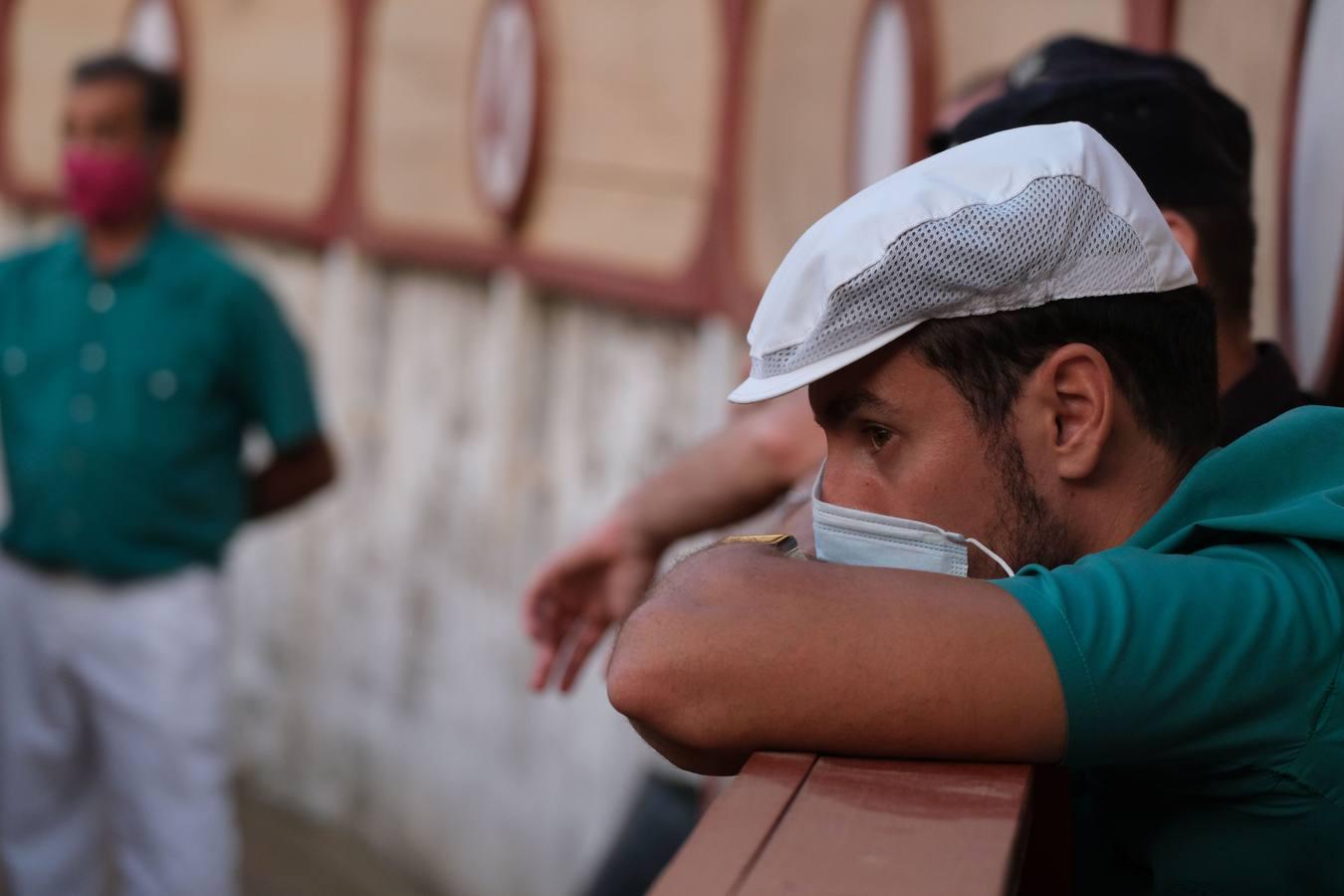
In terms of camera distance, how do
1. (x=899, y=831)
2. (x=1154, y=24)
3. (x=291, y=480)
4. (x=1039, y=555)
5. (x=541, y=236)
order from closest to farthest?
(x=899, y=831) < (x=1039, y=555) < (x=1154, y=24) < (x=291, y=480) < (x=541, y=236)

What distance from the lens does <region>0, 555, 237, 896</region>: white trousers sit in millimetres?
4117

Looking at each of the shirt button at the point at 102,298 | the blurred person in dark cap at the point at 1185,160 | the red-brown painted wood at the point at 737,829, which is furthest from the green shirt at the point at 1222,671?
the shirt button at the point at 102,298

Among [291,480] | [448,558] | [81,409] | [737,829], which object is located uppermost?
[737,829]

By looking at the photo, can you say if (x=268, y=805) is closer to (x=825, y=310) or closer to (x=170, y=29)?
(x=170, y=29)

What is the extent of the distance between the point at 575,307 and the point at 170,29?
281 cm

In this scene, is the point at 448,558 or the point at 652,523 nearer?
the point at 652,523

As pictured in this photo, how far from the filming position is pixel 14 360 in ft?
13.7

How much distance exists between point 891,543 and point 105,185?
3.24 m

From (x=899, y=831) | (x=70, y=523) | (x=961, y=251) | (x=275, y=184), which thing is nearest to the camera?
(x=899, y=831)

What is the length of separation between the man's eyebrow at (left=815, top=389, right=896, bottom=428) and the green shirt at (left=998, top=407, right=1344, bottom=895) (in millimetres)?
203

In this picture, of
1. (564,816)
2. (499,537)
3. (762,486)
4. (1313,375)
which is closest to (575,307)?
(499,537)

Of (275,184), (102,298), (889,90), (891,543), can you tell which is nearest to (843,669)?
(891,543)

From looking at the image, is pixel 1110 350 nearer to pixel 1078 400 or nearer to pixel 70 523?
pixel 1078 400

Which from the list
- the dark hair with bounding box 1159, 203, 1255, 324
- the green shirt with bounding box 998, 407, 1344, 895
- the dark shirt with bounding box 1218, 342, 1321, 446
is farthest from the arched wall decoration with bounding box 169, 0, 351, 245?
the green shirt with bounding box 998, 407, 1344, 895
